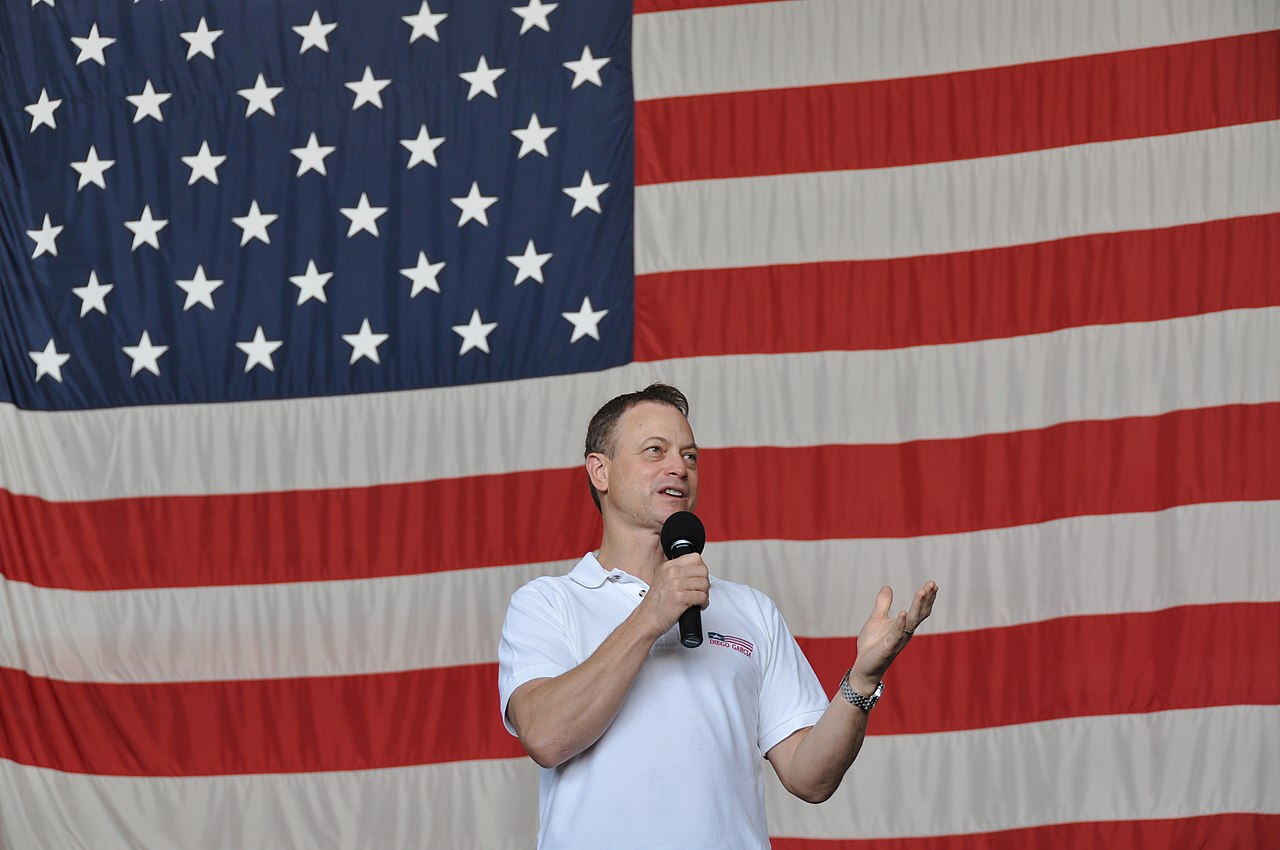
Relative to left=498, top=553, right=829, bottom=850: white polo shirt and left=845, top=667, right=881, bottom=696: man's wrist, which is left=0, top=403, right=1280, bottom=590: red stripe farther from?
left=845, top=667, right=881, bottom=696: man's wrist

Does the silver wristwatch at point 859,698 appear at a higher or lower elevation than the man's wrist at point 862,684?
lower

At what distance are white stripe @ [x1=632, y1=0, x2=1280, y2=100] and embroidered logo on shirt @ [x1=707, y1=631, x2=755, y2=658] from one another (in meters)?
2.53

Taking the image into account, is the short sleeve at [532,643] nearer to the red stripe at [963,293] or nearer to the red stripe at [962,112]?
the red stripe at [963,293]

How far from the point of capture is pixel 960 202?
3.88 meters

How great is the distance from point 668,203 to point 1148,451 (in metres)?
1.62

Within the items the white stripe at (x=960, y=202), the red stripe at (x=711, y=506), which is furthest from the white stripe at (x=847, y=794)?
the white stripe at (x=960, y=202)

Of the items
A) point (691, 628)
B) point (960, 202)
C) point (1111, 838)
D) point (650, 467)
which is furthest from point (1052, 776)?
point (691, 628)

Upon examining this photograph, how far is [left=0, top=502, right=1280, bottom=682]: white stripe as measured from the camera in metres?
3.62

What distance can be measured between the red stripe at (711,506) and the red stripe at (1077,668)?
0.33 metres

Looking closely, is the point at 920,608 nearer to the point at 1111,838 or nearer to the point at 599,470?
the point at 599,470

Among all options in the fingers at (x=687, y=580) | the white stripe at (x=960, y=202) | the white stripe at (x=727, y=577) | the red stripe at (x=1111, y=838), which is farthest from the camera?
the white stripe at (x=960, y=202)

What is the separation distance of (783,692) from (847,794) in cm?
187

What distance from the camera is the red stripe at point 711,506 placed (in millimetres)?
3660

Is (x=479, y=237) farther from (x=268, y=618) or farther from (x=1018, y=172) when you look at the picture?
(x=1018, y=172)
